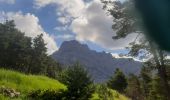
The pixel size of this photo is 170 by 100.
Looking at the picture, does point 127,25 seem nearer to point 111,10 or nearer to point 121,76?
point 111,10

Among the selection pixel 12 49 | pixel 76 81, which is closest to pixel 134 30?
pixel 76 81

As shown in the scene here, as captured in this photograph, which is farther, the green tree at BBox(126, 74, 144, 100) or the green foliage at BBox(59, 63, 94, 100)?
the green tree at BBox(126, 74, 144, 100)

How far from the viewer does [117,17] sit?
29844 millimetres

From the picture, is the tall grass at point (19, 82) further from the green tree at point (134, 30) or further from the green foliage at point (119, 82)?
the green foliage at point (119, 82)

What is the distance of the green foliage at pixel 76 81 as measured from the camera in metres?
29.0

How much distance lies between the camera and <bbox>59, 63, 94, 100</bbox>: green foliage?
1141 inches

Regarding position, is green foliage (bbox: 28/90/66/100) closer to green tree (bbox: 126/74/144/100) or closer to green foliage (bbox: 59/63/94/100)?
green foliage (bbox: 59/63/94/100)

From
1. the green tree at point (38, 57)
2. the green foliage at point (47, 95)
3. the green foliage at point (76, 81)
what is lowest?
the green foliage at point (47, 95)

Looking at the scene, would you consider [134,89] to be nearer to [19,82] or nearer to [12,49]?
[12,49]

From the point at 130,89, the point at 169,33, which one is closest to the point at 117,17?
the point at 169,33

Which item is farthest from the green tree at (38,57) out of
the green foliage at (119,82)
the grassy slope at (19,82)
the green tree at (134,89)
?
the grassy slope at (19,82)

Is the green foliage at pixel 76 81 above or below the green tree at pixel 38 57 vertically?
below

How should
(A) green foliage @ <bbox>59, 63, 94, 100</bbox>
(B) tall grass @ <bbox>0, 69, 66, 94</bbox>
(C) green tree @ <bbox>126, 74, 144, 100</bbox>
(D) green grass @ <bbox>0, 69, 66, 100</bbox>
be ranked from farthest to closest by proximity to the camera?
1. (C) green tree @ <bbox>126, 74, 144, 100</bbox>
2. (B) tall grass @ <bbox>0, 69, 66, 94</bbox>
3. (D) green grass @ <bbox>0, 69, 66, 100</bbox>
4. (A) green foliage @ <bbox>59, 63, 94, 100</bbox>

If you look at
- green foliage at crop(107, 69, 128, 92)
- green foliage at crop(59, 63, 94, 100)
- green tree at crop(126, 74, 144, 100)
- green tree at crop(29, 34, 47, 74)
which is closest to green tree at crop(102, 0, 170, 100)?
green foliage at crop(59, 63, 94, 100)
